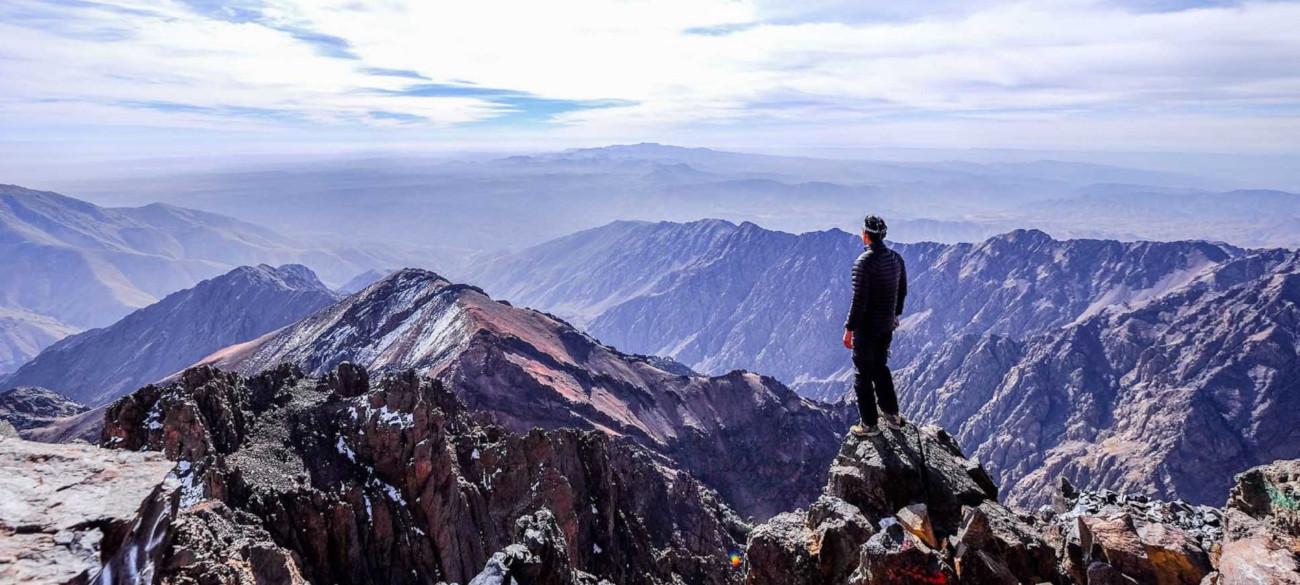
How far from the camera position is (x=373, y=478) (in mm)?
40469

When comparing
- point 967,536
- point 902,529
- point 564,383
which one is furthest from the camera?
point 564,383

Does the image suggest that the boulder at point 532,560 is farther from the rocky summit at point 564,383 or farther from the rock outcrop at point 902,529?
the rocky summit at point 564,383

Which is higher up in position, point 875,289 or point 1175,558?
point 875,289

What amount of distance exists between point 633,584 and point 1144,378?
188m

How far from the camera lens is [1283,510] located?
13.0 m

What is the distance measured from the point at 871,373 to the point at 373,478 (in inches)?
1293

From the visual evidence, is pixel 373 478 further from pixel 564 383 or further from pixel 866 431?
pixel 564 383

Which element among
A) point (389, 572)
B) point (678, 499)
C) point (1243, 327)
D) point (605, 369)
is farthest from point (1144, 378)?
point (389, 572)

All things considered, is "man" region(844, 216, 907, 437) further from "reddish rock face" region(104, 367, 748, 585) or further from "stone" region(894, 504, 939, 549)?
"reddish rock face" region(104, 367, 748, 585)

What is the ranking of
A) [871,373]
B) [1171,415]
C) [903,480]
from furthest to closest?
1. [1171,415]
2. [871,373]
3. [903,480]

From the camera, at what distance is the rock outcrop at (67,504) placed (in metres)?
6.90

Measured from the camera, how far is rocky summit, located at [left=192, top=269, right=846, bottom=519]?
96.9 metres

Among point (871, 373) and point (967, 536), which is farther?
point (871, 373)

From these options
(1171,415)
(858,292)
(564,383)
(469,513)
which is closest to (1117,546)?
(858,292)
